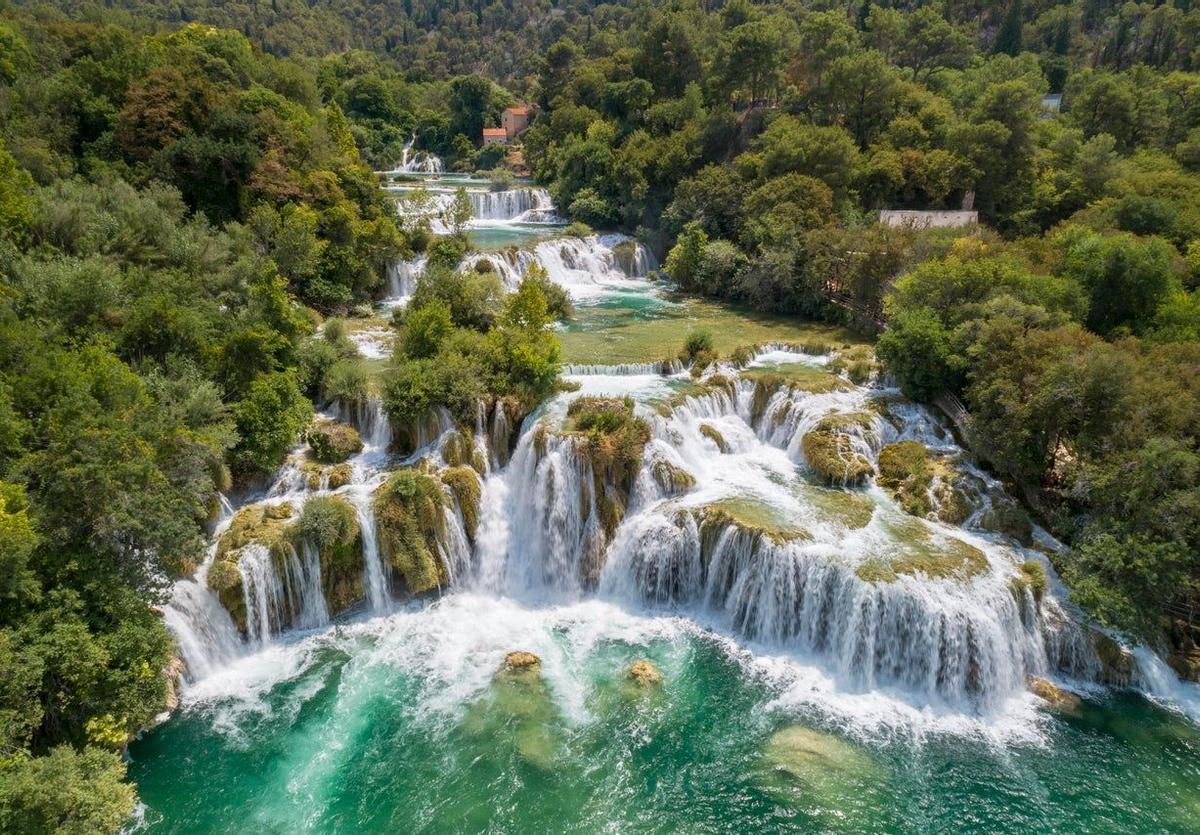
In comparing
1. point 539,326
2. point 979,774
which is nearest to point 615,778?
point 979,774

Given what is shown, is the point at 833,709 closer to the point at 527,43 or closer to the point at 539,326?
the point at 539,326

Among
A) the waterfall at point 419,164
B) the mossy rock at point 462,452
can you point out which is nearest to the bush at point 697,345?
the mossy rock at point 462,452

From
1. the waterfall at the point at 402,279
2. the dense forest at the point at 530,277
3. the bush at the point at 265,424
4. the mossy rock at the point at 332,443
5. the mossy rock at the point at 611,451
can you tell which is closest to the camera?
the dense forest at the point at 530,277

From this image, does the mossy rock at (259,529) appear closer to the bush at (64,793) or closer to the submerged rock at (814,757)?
the bush at (64,793)

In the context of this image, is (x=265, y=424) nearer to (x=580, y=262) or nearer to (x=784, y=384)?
(x=784, y=384)

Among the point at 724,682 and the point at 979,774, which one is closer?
the point at 979,774

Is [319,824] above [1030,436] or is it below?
below
